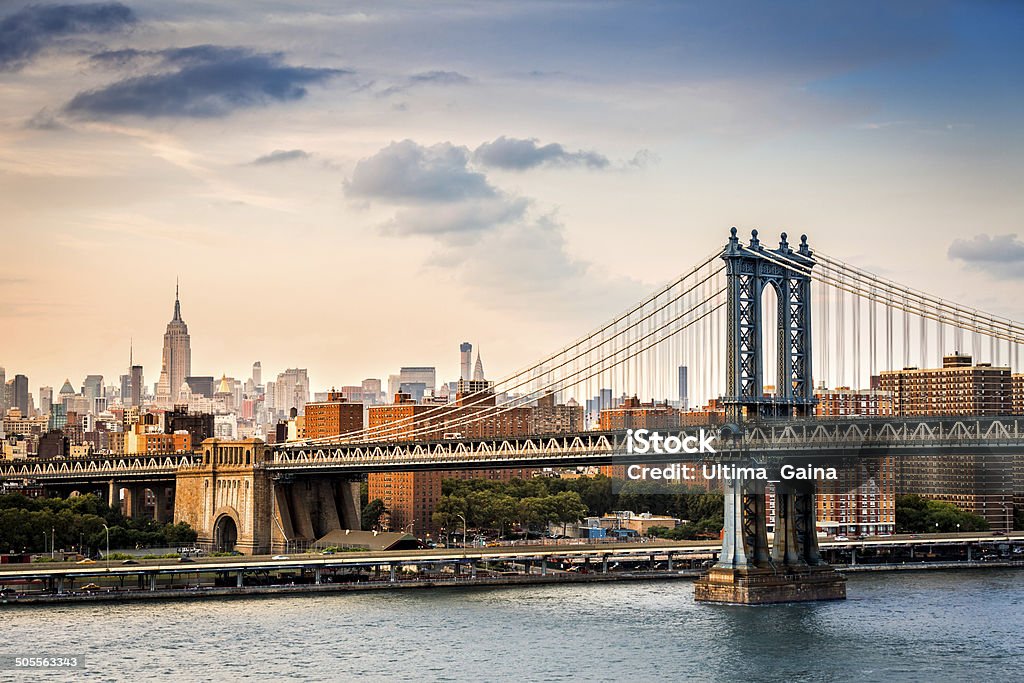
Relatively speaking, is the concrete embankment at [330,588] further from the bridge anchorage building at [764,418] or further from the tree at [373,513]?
the tree at [373,513]

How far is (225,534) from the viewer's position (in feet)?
251

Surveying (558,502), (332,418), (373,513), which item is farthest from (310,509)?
(332,418)

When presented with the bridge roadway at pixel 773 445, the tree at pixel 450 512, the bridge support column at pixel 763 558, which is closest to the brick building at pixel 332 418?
the tree at pixel 450 512

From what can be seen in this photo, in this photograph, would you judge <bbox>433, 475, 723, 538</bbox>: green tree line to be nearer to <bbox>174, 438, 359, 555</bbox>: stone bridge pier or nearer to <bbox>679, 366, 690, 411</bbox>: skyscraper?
<bbox>679, 366, 690, 411</bbox>: skyscraper

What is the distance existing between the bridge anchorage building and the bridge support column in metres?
0.03

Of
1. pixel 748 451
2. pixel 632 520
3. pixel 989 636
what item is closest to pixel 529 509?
pixel 632 520

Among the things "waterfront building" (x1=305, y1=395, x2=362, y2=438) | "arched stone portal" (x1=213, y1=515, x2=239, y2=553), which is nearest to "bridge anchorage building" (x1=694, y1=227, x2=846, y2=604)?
"arched stone portal" (x1=213, y1=515, x2=239, y2=553)

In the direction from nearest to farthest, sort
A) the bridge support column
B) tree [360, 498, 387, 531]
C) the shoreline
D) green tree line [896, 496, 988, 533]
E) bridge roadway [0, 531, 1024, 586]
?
the bridge support column → the shoreline → bridge roadway [0, 531, 1024, 586] → green tree line [896, 496, 988, 533] → tree [360, 498, 387, 531]

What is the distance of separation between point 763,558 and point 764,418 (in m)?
4.17

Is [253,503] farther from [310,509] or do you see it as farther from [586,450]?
[586,450]

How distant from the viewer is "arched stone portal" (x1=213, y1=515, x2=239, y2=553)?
2977 inches

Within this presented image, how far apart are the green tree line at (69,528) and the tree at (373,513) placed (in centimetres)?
2234

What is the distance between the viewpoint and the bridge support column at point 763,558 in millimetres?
51094

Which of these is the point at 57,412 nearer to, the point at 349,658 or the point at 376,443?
the point at 376,443
